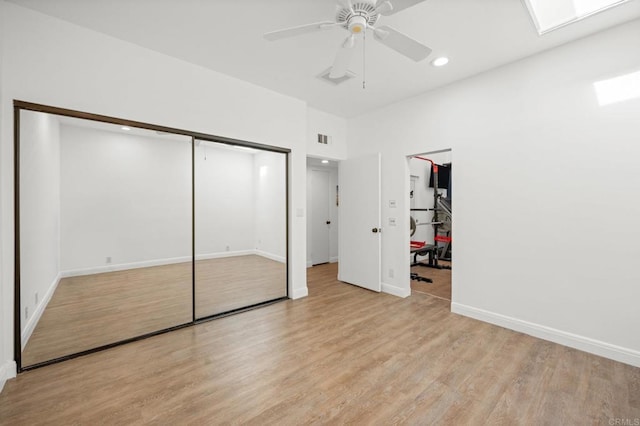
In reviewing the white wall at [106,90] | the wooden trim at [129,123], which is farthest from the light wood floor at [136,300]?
the wooden trim at [129,123]

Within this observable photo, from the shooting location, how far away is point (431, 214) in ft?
22.7

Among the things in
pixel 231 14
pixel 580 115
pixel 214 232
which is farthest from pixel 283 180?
pixel 580 115

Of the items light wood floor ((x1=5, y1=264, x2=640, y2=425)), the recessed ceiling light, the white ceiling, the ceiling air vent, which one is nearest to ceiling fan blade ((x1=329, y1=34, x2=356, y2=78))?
the white ceiling

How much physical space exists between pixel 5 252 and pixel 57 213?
854mm

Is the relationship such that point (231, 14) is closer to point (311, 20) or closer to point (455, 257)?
point (311, 20)

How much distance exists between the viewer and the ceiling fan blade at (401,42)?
168 cm

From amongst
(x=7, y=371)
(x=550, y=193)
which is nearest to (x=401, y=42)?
(x=550, y=193)

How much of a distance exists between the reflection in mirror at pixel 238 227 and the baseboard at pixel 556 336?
8.42 ft

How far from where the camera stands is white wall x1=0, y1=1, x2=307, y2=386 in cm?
201

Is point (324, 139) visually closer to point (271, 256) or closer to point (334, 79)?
point (334, 79)

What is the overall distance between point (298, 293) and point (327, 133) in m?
2.73

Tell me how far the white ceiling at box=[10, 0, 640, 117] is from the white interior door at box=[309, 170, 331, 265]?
3050 millimetres

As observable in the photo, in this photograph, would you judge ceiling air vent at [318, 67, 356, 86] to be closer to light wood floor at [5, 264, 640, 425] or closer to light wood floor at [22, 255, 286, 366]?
light wood floor at [22, 255, 286, 366]

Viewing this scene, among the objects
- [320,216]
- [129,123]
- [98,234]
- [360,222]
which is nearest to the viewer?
[129,123]
